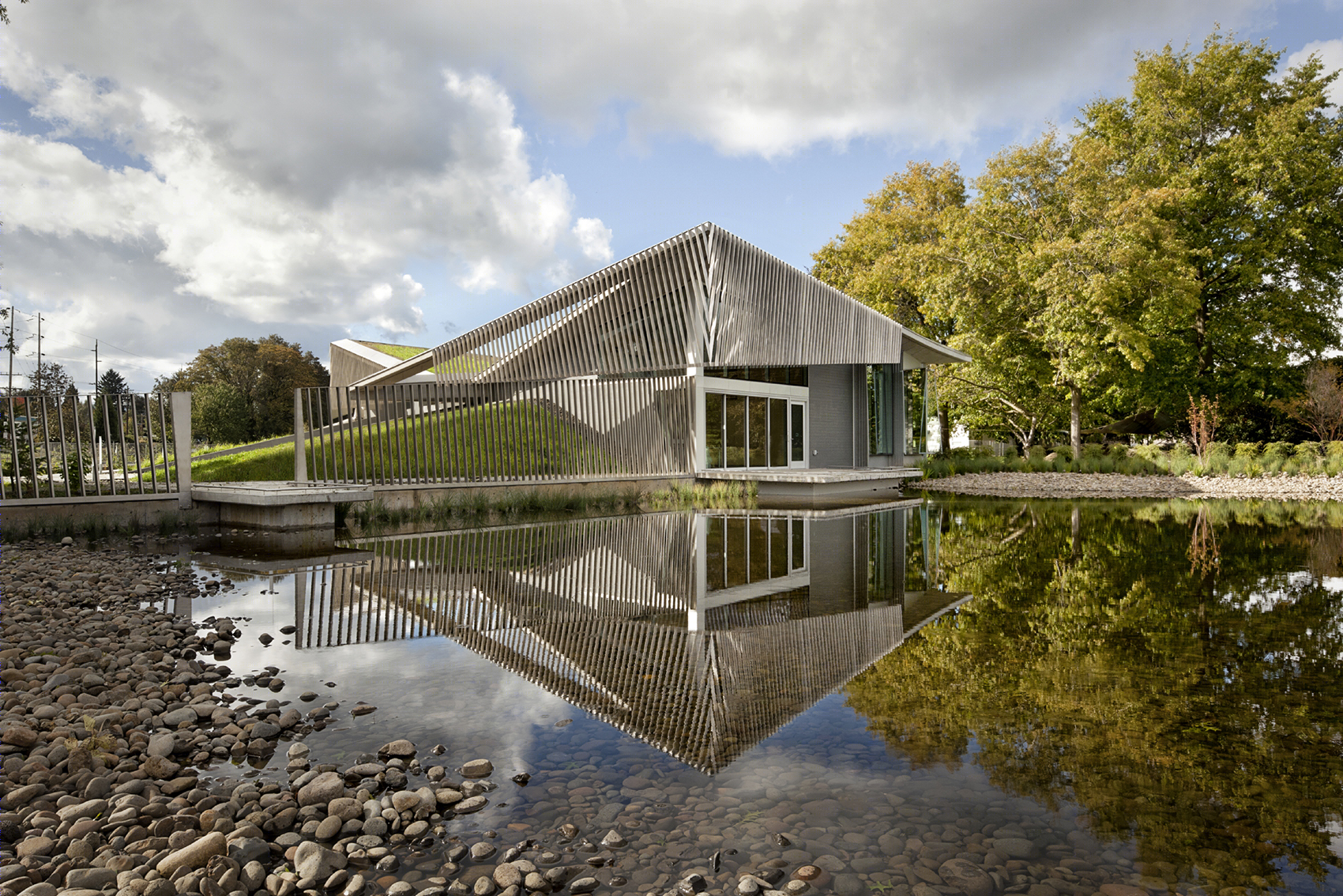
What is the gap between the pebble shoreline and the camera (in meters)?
2.10

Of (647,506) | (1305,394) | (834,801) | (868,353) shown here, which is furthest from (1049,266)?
(834,801)

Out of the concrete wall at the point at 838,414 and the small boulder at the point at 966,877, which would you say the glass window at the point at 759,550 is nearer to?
the small boulder at the point at 966,877

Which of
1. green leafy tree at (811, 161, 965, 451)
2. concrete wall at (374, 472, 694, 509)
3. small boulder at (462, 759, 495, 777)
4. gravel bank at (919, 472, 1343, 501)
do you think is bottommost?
gravel bank at (919, 472, 1343, 501)

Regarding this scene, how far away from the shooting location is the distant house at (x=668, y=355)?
50.2ft

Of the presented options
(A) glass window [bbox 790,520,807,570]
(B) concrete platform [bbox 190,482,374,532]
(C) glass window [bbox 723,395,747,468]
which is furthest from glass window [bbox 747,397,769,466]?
(B) concrete platform [bbox 190,482,374,532]

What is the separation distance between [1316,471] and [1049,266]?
8.60m

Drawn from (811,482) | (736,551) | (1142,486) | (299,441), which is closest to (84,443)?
(299,441)

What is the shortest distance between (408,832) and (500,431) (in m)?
12.0

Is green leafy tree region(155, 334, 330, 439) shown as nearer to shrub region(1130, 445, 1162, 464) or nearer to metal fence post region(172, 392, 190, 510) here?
metal fence post region(172, 392, 190, 510)

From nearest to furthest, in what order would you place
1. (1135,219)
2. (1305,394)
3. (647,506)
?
(647,506)
(1135,219)
(1305,394)

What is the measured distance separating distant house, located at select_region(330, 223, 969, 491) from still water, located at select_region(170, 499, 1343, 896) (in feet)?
25.7

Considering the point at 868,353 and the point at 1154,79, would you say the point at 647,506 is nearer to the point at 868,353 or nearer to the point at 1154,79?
the point at 868,353

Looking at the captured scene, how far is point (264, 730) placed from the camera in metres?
3.23

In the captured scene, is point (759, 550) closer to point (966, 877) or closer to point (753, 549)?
point (753, 549)
